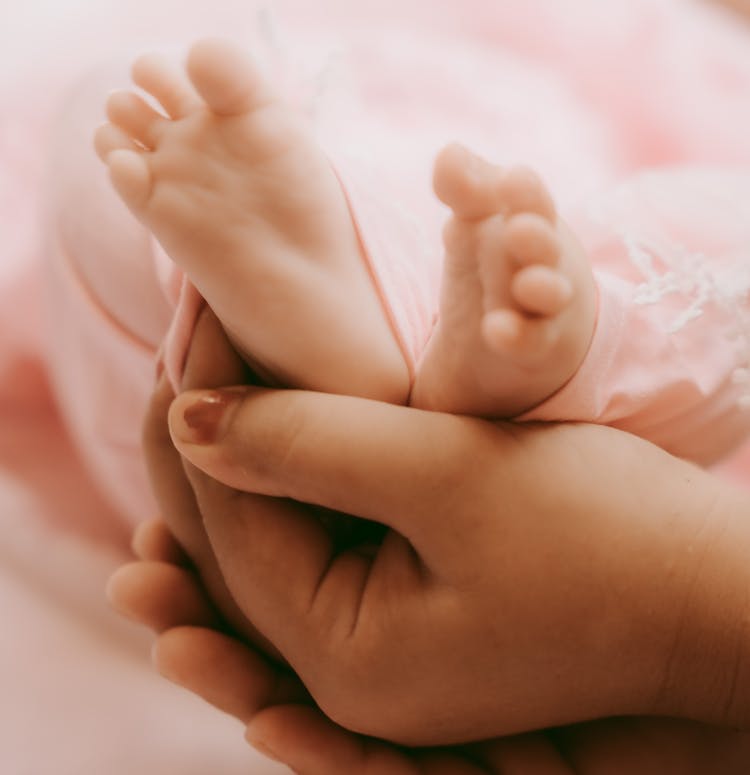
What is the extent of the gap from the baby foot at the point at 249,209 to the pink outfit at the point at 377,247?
0.03m

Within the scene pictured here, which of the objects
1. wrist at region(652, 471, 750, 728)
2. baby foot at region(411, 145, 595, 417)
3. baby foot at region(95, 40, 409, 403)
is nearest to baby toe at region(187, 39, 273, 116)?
baby foot at region(95, 40, 409, 403)

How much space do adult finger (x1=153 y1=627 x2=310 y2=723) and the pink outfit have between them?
5.5 inches

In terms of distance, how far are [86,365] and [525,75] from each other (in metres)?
0.58

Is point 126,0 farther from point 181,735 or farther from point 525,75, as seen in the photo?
point 181,735

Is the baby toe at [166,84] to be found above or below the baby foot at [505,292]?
above

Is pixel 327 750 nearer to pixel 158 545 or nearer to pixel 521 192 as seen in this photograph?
pixel 158 545

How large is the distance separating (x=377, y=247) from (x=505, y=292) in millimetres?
110

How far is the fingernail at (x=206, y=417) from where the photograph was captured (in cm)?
49

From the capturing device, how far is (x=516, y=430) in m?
0.47

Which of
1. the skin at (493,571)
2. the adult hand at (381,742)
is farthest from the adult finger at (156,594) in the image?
the skin at (493,571)

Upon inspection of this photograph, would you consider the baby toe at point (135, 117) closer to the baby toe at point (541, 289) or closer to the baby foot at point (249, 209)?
the baby foot at point (249, 209)

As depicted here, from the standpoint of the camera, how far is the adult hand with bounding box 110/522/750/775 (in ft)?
1.74

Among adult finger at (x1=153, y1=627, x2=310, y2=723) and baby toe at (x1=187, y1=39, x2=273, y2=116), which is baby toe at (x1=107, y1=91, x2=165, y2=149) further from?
adult finger at (x1=153, y1=627, x2=310, y2=723)

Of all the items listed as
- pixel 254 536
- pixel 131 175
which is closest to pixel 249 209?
pixel 131 175
